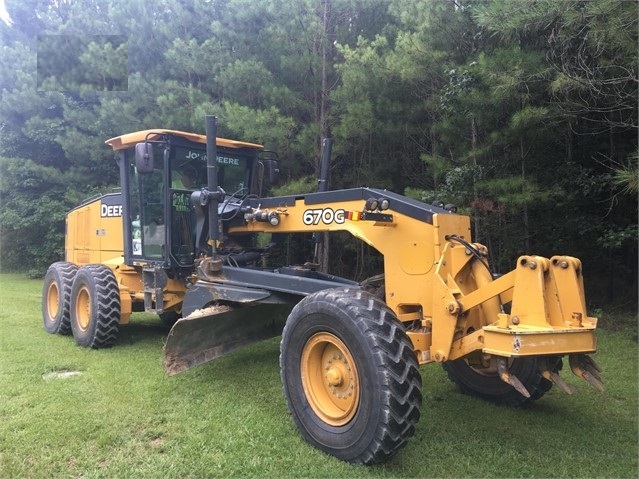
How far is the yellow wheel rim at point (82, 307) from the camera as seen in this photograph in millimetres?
7055

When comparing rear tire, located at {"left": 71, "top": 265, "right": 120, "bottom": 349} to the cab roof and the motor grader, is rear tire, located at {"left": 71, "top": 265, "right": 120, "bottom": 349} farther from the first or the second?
the cab roof

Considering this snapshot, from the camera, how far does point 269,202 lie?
A: 555 cm

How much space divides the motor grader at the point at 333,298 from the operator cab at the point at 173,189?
0.7 inches

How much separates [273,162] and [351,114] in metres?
3.53

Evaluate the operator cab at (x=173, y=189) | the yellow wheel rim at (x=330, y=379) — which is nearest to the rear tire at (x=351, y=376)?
the yellow wheel rim at (x=330, y=379)

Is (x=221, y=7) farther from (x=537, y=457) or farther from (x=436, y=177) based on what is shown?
(x=537, y=457)

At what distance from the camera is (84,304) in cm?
719

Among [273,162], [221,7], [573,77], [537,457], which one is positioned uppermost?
[221,7]

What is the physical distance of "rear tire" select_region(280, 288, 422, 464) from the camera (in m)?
3.31

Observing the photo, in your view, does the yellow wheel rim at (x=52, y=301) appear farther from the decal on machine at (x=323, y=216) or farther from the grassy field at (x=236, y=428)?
the decal on machine at (x=323, y=216)

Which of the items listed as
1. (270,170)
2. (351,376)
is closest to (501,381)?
(351,376)

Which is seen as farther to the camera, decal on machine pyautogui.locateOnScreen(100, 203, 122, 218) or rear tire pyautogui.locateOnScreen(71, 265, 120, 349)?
decal on machine pyautogui.locateOnScreen(100, 203, 122, 218)

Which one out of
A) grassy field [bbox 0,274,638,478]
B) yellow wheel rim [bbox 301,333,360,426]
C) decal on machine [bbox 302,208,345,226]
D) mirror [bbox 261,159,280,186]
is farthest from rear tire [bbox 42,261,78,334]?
yellow wheel rim [bbox 301,333,360,426]

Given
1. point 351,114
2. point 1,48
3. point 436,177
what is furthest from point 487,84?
point 1,48
